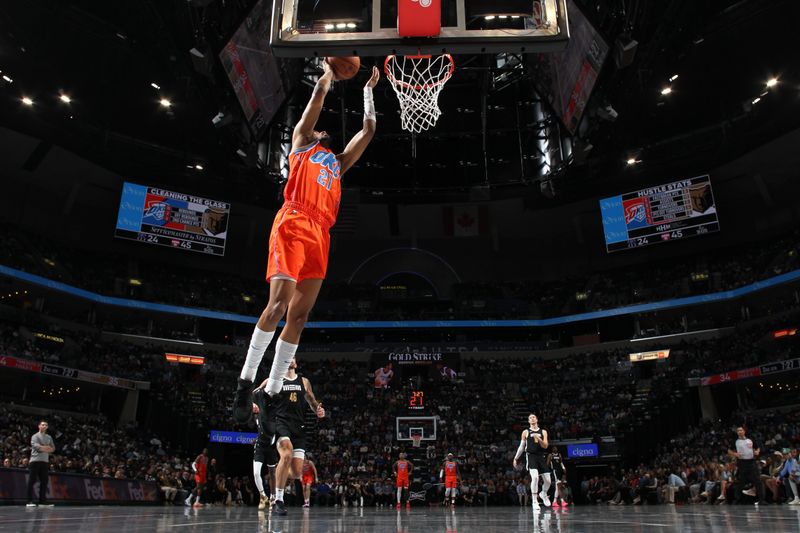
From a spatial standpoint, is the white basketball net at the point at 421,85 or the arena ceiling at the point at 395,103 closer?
the white basketball net at the point at 421,85

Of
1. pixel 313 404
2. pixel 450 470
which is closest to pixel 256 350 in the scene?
pixel 313 404

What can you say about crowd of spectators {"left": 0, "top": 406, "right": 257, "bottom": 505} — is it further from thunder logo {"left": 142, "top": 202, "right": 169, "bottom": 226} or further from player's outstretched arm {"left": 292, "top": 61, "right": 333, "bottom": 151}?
player's outstretched arm {"left": 292, "top": 61, "right": 333, "bottom": 151}

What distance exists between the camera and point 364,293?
3806 cm

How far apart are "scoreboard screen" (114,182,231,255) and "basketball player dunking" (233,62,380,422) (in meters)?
26.5

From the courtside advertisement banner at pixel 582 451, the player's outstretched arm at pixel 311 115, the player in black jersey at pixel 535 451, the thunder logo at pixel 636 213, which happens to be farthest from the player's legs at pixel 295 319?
the thunder logo at pixel 636 213

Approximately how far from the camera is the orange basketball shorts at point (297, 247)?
4559mm

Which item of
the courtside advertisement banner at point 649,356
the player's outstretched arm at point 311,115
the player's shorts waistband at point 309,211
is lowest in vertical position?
the player's shorts waistband at point 309,211

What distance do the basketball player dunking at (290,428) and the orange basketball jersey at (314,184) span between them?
9.76ft

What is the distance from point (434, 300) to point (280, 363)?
33.7 metres

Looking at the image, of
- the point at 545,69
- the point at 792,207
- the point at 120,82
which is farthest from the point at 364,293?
the point at 792,207

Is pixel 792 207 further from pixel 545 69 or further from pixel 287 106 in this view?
pixel 287 106

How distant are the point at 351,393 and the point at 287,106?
15.5 metres

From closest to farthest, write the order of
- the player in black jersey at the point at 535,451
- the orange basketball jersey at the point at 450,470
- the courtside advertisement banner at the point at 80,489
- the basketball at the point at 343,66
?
the basketball at the point at 343,66 < the player in black jersey at the point at 535,451 < the courtside advertisement banner at the point at 80,489 < the orange basketball jersey at the point at 450,470

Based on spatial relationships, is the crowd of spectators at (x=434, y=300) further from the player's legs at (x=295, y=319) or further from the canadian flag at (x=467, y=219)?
the player's legs at (x=295, y=319)
